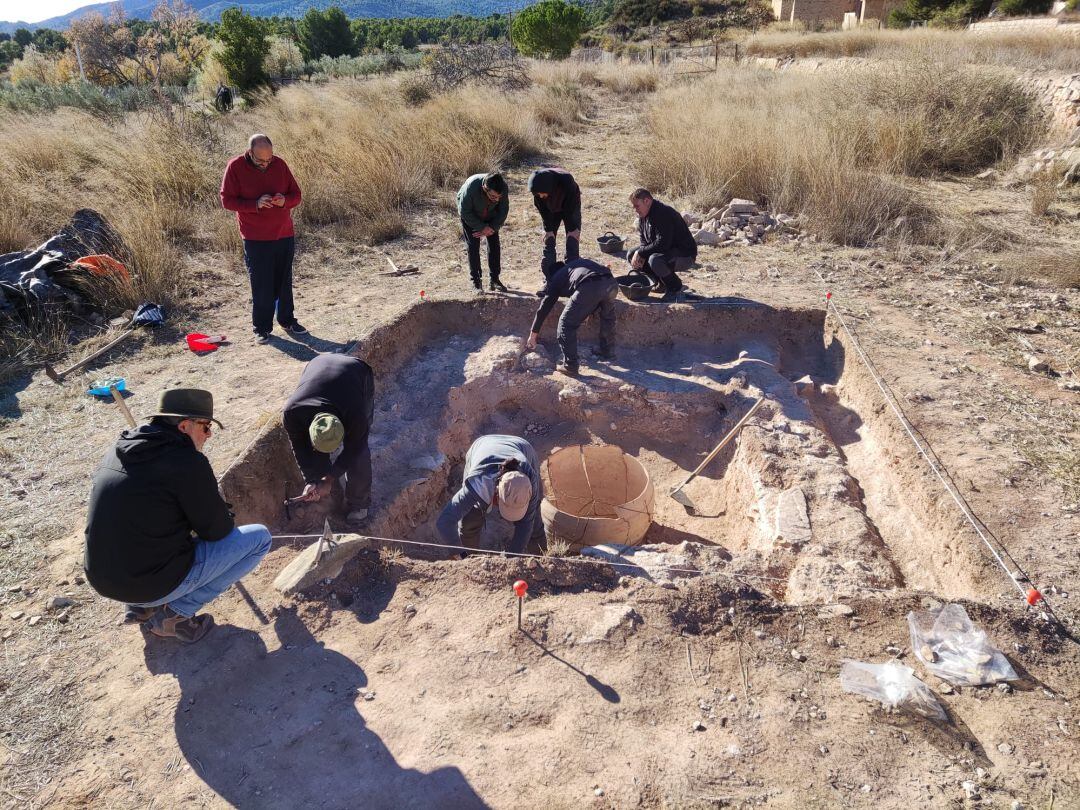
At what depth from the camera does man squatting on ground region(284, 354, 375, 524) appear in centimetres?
323

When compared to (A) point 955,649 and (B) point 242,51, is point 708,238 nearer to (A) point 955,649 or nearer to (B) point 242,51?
(A) point 955,649

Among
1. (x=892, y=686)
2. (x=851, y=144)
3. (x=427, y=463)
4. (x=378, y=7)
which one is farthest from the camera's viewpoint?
(x=378, y=7)

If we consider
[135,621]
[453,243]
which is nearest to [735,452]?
[135,621]

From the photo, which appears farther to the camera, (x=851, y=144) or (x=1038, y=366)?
(x=851, y=144)

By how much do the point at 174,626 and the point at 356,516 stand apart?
4.33ft

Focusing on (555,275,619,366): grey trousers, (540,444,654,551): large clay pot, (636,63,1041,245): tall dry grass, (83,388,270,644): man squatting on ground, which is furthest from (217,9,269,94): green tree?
(83,388,270,644): man squatting on ground

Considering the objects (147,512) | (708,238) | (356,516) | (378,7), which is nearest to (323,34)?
(708,238)

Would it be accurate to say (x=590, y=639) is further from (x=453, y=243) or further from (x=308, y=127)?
(x=308, y=127)

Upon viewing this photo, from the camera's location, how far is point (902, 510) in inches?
160

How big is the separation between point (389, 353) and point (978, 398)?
4.79 meters

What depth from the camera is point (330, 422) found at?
10.4 feet

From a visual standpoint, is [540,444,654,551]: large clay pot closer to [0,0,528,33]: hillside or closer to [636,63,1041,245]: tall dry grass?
[636,63,1041,245]: tall dry grass

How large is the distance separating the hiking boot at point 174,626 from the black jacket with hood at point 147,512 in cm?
20

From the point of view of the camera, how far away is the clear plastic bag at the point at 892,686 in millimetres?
2576
